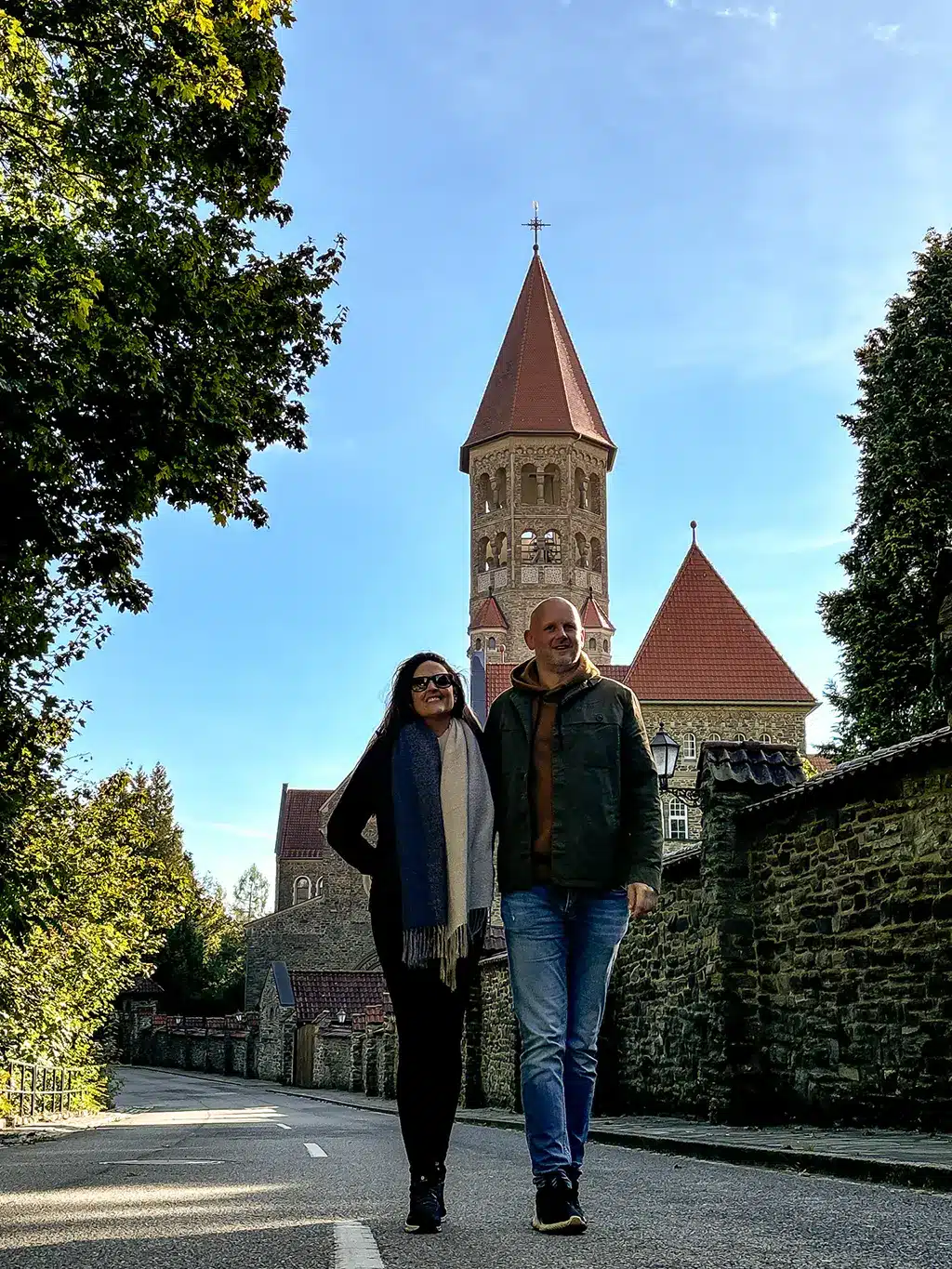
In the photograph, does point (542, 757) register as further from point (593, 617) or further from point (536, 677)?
point (593, 617)

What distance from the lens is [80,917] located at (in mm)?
18797

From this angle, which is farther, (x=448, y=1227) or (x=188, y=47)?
(x=188, y=47)

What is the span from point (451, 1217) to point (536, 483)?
232ft

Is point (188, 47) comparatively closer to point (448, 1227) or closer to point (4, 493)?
point (4, 493)

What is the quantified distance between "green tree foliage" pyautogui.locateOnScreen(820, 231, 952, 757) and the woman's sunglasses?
69.6 ft

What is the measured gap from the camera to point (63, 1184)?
711 centimetres

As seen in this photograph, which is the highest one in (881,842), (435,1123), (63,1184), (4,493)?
(4,493)

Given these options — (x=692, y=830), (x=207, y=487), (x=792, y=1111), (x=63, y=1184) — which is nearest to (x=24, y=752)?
(x=207, y=487)

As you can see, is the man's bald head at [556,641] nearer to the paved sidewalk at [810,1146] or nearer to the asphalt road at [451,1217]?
the asphalt road at [451,1217]

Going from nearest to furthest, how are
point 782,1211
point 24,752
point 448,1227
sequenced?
point 448,1227 < point 782,1211 < point 24,752

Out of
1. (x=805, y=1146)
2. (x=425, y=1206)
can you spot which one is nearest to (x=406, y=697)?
(x=425, y=1206)

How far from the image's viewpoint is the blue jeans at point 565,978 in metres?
4.76

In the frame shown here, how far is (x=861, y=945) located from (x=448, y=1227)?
6.19m

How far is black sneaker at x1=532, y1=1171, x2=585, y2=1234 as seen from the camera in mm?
4410
